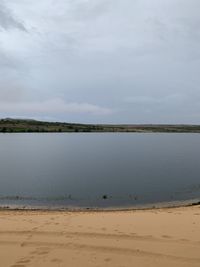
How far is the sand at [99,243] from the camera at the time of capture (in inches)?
361

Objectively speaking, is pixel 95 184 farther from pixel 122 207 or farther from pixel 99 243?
pixel 99 243

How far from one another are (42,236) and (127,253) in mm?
2863

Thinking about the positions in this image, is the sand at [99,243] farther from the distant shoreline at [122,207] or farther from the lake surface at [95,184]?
the lake surface at [95,184]

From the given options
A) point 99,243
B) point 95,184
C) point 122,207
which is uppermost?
point 99,243

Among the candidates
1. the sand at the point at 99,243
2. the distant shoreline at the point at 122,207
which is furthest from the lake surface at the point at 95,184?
the sand at the point at 99,243

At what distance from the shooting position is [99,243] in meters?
10.7

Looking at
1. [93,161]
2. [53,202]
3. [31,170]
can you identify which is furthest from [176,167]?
[53,202]

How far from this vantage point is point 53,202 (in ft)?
95.5

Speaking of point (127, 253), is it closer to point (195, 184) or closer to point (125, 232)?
point (125, 232)

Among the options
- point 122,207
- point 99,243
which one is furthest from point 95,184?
point 99,243

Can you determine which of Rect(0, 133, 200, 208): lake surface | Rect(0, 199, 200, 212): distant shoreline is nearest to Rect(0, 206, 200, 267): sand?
Rect(0, 199, 200, 212): distant shoreline

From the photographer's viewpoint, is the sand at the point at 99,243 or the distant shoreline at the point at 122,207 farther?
the distant shoreline at the point at 122,207

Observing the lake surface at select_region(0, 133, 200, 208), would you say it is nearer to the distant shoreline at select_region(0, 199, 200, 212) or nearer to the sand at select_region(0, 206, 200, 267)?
the distant shoreline at select_region(0, 199, 200, 212)

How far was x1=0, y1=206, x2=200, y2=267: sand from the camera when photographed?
Answer: 30.1 feet
